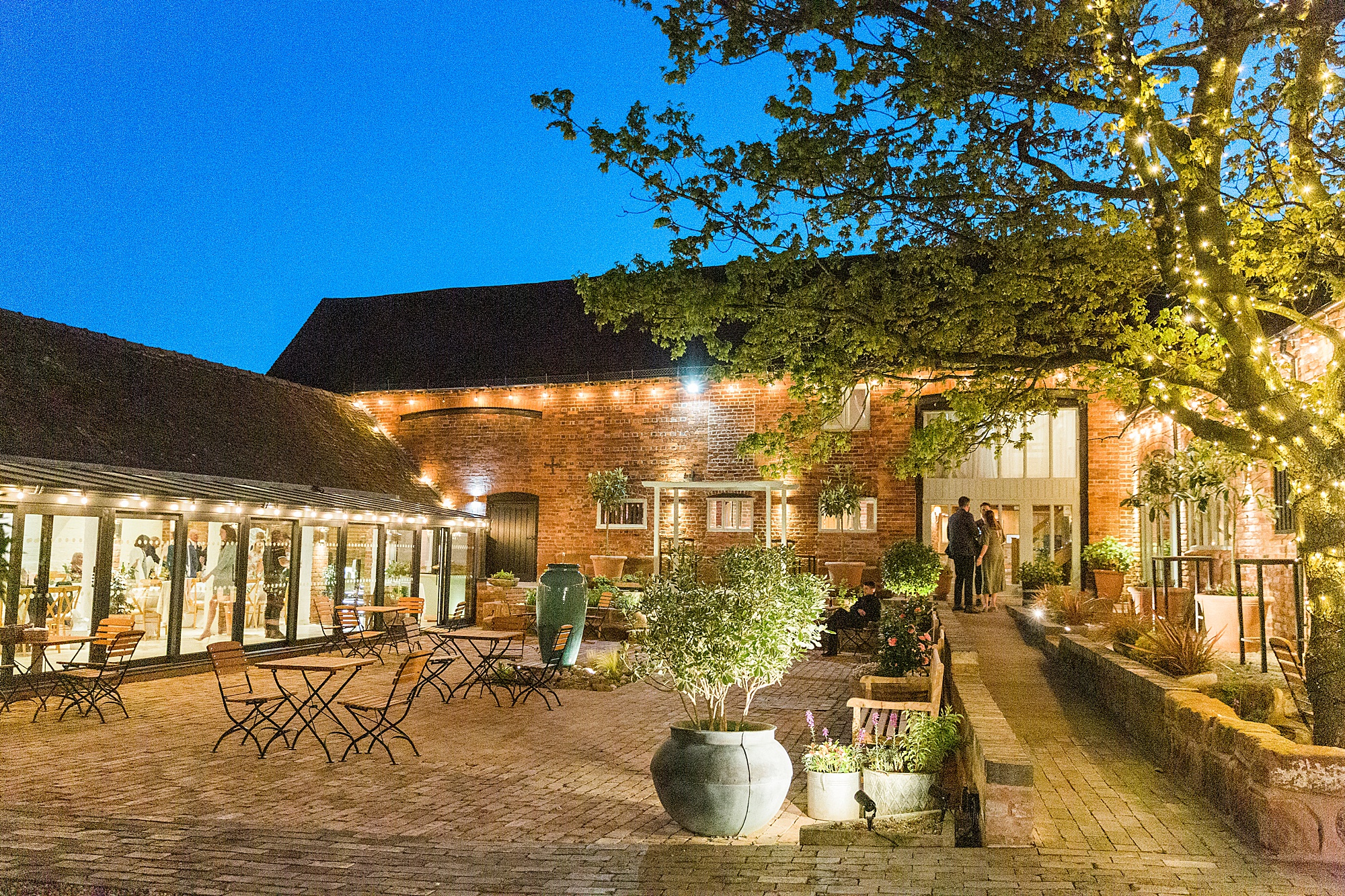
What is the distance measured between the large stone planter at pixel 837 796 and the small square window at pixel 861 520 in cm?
1354

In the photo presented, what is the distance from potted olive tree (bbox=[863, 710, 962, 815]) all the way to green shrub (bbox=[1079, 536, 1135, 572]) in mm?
10275

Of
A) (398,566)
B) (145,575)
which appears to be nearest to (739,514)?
(398,566)

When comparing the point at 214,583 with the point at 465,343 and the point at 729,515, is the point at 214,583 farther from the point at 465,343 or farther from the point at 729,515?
the point at 465,343

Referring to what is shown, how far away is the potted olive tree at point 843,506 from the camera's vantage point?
18.1 meters

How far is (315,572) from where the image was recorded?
591 inches

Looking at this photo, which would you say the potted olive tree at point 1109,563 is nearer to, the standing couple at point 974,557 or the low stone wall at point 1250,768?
the standing couple at point 974,557

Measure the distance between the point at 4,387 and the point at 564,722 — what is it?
9.32m

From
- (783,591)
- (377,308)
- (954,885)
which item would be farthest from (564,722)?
(377,308)

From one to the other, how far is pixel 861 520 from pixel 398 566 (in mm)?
9067

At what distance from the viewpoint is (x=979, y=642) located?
11352mm

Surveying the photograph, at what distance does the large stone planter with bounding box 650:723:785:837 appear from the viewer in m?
5.32

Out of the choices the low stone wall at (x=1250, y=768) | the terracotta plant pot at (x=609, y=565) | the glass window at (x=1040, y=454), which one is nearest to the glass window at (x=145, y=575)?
the terracotta plant pot at (x=609, y=565)

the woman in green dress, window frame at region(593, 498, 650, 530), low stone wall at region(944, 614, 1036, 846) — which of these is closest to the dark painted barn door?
window frame at region(593, 498, 650, 530)

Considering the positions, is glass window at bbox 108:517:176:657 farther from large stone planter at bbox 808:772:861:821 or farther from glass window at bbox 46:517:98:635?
large stone planter at bbox 808:772:861:821
